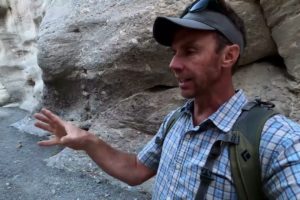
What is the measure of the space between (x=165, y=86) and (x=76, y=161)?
56.3 inches

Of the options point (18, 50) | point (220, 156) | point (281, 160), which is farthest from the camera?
point (18, 50)

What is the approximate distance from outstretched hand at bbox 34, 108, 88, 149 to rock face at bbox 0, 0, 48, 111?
8550 millimetres

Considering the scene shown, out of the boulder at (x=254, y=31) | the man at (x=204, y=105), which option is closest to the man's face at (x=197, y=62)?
the man at (x=204, y=105)

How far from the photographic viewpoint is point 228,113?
1313 millimetres

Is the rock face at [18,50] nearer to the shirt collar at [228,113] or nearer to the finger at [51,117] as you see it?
the finger at [51,117]

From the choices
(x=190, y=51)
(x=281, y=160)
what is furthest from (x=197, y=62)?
(x=281, y=160)

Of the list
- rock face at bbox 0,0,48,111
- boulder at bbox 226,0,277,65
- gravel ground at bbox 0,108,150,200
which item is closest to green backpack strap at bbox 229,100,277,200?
gravel ground at bbox 0,108,150,200

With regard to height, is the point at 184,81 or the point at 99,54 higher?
the point at 184,81

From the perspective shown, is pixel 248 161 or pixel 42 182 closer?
pixel 248 161

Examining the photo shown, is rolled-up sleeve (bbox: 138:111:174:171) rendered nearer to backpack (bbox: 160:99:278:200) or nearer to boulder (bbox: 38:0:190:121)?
backpack (bbox: 160:99:278:200)

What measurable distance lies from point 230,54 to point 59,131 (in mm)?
831

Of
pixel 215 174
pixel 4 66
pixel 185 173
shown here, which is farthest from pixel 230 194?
pixel 4 66

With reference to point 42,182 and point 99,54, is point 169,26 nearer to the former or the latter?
point 42,182

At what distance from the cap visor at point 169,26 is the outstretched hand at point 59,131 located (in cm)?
55
